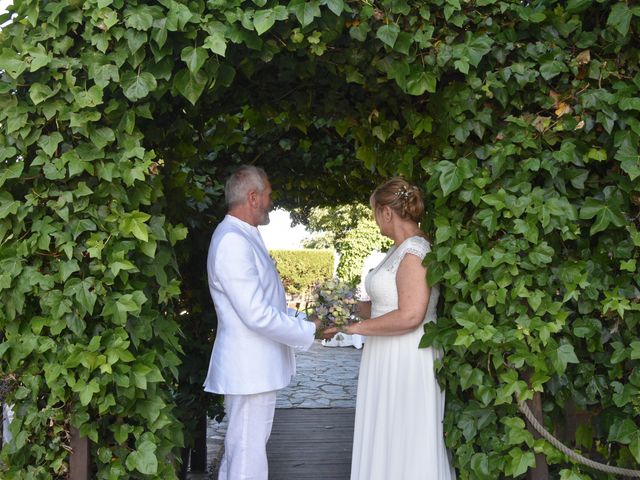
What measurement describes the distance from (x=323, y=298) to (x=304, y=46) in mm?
1359

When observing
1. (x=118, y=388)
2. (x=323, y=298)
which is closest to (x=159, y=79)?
(x=118, y=388)

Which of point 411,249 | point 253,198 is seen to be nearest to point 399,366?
point 411,249

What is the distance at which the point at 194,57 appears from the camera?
210 cm

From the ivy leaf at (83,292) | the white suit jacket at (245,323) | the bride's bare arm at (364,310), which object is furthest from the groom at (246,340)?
the ivy leaf at (83,292)

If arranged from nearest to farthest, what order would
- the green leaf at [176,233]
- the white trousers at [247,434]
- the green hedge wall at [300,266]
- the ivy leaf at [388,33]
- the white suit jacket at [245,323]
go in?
1. the ivy leaf at [388,33]
2. the green leaf at [176,233]
3. the white suit jacket at [245,323]
4. the white trousers at [247,434]
5. the green hedge wall at [300,266]

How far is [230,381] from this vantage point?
2.97 metres

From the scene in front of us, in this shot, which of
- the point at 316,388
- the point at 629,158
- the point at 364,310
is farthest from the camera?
the point at 316,388

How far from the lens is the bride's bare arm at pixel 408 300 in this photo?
110 inches

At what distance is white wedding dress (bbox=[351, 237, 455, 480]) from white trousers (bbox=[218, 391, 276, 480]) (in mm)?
474

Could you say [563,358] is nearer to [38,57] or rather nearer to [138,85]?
[138,85]

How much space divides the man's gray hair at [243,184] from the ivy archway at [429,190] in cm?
78

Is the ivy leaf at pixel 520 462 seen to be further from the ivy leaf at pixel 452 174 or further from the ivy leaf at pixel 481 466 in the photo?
the ivy leaf at pixel 452 174

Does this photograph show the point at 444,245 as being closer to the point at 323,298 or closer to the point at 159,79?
the point at 323,298

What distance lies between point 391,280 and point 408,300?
0.78 ft
